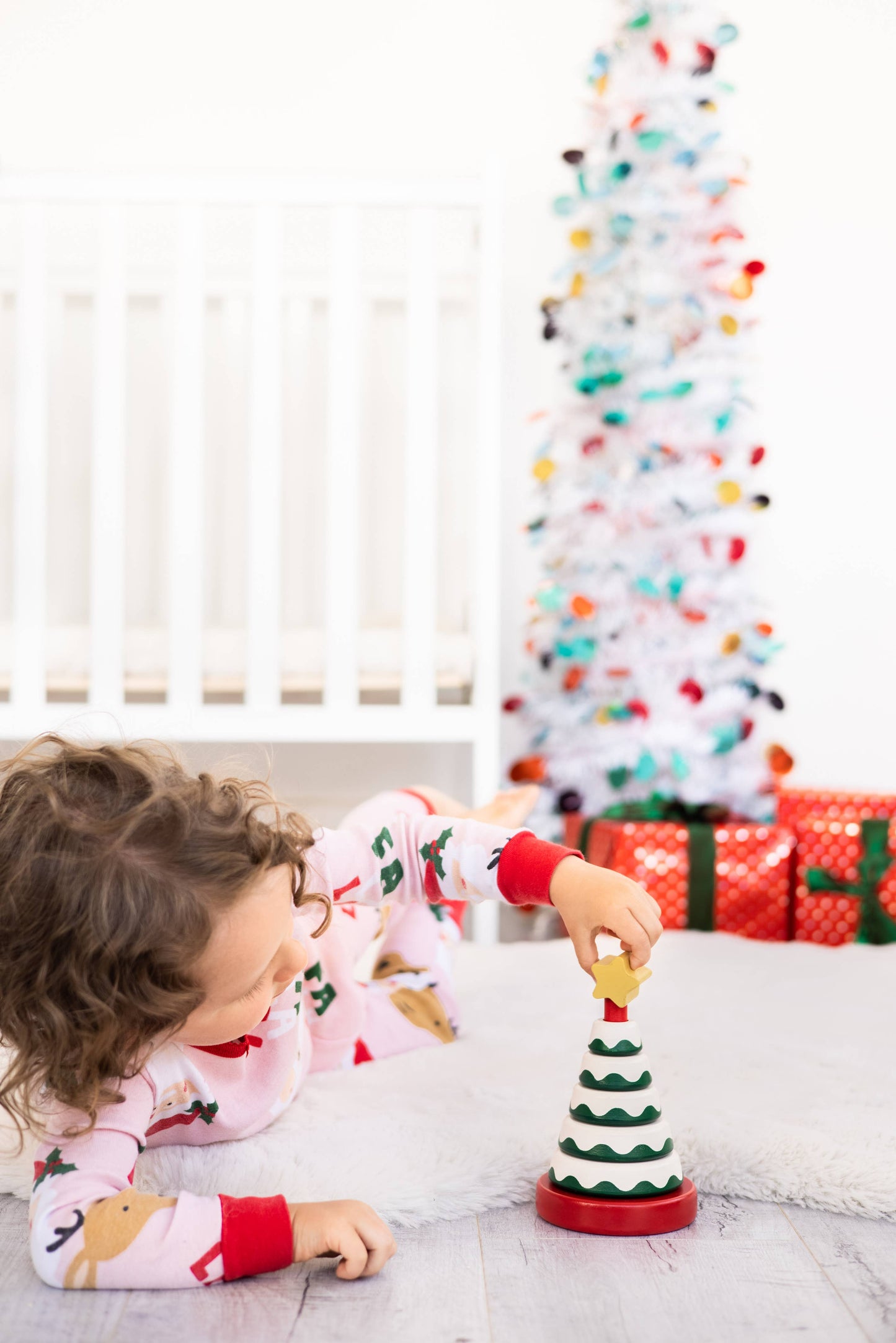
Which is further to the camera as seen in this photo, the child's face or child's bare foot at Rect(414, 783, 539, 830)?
child's bare foot at Rect(414, 783, 539, 830)

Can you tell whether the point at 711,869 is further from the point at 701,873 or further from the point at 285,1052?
the point at 285,1052

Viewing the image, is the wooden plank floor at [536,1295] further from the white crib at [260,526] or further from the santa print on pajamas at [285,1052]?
the white crib at [260,526]

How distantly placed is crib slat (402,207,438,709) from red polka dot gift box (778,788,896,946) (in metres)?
0.55

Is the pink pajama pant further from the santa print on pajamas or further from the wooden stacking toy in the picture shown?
the wooden stacking toy

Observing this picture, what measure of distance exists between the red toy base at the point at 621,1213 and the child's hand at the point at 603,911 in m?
0.13

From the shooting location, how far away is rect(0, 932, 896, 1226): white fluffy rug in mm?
743

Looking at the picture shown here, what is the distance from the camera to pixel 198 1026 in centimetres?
66

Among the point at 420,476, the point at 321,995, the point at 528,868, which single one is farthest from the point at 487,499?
the point at 528,868

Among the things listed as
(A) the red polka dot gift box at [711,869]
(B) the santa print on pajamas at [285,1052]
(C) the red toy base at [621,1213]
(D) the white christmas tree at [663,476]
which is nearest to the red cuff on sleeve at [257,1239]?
(B) the santa print on pajamas at [285,1052]

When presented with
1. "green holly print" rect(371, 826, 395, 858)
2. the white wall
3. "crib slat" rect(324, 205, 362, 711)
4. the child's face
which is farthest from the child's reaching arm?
the white wall

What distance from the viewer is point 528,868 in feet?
2.44

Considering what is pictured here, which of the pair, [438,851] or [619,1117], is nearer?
[619,1117]

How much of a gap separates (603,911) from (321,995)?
361 mm

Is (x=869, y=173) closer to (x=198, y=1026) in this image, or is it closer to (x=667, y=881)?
(x=667, y=881)
